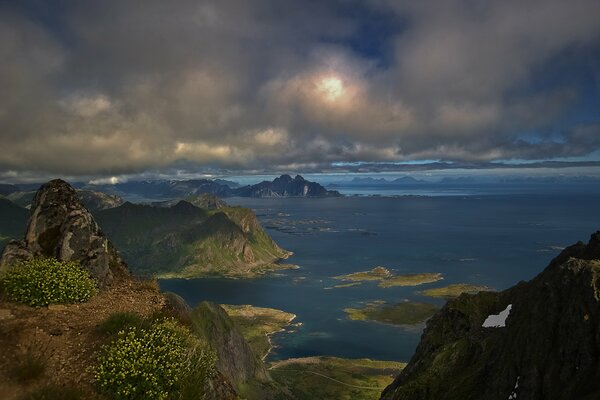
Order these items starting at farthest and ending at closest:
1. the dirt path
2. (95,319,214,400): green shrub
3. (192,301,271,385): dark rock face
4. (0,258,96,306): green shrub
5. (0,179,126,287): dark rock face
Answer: (192,301,271,385): dark rock face, (0,179,126,287): dark rock face, (0,258,96,306): green shrub, the dirt path, (95,319,214,400): green shrub

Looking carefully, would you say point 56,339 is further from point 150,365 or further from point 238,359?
point 238,359

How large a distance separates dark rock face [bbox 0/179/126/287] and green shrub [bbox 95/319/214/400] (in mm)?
11399

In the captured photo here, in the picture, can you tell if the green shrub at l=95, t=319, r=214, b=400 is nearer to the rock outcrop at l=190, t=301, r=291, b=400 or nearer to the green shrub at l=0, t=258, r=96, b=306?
the green shrub at l=0, t=258, r=96, b=306

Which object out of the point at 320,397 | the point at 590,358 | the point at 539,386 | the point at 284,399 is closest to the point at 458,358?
the point at 539,386

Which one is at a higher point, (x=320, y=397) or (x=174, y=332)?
(x=174, y=332)

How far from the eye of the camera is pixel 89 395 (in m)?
16.4

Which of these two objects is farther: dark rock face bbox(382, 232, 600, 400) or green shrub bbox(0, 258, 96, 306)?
dark rock face bbox(382, 232, 600, 400)

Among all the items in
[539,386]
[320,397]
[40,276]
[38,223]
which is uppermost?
[38,223]

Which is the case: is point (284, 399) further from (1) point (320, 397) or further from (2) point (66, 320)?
(2) point (66, 320)

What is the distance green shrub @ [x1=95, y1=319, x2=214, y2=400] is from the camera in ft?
54.1

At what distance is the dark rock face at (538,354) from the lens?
53.1 meters

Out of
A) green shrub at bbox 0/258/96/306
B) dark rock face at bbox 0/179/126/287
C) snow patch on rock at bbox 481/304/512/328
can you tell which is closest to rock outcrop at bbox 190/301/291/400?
snow patch on rock at bbox 481/304/512/328

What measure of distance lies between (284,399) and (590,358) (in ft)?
319

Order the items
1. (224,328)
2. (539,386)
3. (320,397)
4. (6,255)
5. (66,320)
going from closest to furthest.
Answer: (66,320) → (6,255) → (539,386) → (224,328) → (320,397)
